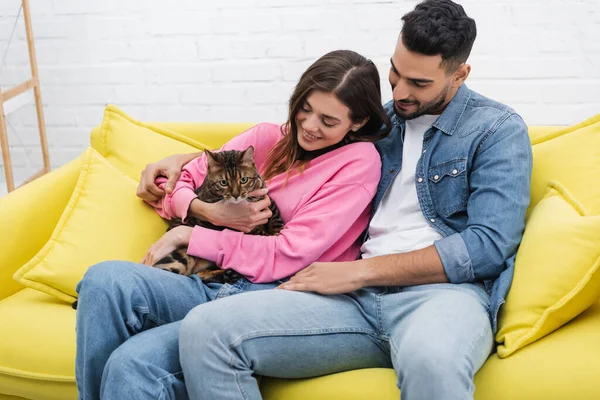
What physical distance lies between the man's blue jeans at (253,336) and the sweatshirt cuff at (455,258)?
0.11 ft

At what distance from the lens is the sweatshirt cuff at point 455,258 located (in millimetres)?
1858

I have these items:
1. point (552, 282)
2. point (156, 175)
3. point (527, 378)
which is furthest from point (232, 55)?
point (527, 378)

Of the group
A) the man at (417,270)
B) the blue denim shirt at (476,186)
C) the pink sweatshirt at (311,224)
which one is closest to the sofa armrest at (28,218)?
the pink sweatshirt at (311,224)

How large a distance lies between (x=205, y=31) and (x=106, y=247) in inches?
55.8

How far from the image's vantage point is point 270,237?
6.69ft

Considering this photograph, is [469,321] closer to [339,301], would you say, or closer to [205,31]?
[339,301]

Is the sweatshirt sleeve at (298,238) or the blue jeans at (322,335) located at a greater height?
the sweatshirt sleeve at (298,238)

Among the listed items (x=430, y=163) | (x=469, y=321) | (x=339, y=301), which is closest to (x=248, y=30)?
(x=430, y=163)

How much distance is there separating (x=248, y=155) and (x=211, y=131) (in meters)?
0.52

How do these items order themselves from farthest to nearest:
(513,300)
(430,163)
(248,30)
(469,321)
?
(248,30), (430,163), (513,300), (469,321)

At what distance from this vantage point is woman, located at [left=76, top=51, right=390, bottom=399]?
1.81 meters

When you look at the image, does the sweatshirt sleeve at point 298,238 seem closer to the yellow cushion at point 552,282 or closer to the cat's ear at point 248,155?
the cat's ear at point 248,155

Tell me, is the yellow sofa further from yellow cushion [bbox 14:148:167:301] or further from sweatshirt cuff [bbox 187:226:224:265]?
sweatshirt cuff [bbox 187:226:224:265]

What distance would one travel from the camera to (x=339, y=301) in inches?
72.9
